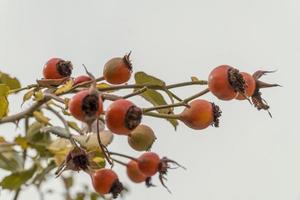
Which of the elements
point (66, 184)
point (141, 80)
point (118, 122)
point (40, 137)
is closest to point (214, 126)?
point (141, 80)

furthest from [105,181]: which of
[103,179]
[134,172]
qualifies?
[134,172]

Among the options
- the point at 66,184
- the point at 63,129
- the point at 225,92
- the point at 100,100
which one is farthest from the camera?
the point at 66,184

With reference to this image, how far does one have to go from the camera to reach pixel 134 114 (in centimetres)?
175

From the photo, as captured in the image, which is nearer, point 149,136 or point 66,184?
point 149,136

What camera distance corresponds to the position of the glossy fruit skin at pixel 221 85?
1952 mm

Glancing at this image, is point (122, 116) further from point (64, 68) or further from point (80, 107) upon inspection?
point (64, 68)

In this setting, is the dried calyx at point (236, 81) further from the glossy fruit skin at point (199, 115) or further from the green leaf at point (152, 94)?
the green leaf at point (152, 94)

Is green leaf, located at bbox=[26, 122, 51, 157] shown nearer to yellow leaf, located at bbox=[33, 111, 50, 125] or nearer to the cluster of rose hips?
yellow leaf, located at bbox=[33, 111, 50, 125]

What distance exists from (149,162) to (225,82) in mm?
403

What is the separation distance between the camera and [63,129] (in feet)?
6.96

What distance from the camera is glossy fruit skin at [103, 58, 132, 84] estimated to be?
7.16 feet

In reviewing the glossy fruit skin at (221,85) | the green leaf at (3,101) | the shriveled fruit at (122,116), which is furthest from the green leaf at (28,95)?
the glossy fruit skin at (221,85)

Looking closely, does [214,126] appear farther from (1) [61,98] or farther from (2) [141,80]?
(1) [61,98]

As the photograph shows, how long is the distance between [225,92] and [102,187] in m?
0.54
